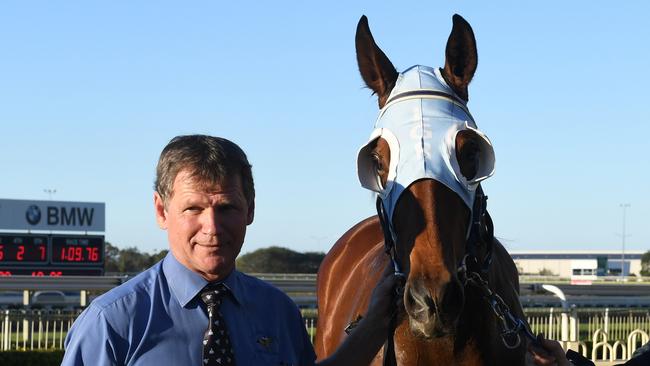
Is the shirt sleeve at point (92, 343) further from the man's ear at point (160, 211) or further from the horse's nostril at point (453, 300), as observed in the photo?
the horse's nostril at point (453, 300)

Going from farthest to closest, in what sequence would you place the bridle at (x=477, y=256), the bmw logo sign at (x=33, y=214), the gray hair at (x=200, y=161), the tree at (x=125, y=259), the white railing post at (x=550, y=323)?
the tree at (x=125, y=259)
the bmw logo sign at (x=33, y=214)
the white railing post at (x=550, y=323)
the bridle at (x=477, y=256)
the gray hair at (x=200, y=161)

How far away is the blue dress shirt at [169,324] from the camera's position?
7.14 ft

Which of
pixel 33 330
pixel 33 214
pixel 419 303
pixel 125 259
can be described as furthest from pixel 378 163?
pixel 125 259

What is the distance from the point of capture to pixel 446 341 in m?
3.49

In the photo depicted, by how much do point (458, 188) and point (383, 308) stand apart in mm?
479

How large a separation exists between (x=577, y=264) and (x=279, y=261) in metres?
15.2

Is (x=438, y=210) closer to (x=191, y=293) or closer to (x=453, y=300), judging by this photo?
(x=453, y=300)

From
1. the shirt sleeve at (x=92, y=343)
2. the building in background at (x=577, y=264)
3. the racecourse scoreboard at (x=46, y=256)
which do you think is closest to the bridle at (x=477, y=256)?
the shirt sleeve at (x=92, y=343)

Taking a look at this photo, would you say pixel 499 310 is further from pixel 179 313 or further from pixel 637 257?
pixel 637 257

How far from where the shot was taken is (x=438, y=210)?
3.26m

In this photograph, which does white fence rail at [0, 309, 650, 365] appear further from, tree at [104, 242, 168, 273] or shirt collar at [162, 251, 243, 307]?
tree at [104, 242, 168, 273]

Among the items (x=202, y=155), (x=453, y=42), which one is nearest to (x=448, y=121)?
(x=453, y=42)

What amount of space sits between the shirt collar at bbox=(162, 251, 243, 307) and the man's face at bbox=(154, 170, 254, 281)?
0.02 meters

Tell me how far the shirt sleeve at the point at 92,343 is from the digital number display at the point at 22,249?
17.5m
